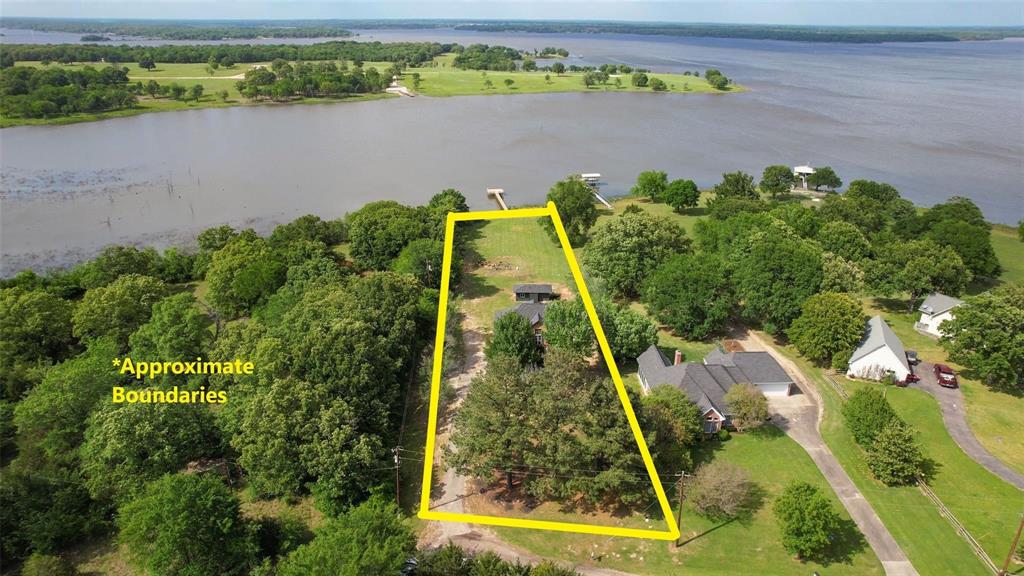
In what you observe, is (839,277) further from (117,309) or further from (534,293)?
(117,309)

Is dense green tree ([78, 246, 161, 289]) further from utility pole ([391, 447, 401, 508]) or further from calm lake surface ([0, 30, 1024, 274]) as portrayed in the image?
utility pole ([391, 447, 401, 508])

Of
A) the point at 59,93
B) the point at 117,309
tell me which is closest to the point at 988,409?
the point at 117,309

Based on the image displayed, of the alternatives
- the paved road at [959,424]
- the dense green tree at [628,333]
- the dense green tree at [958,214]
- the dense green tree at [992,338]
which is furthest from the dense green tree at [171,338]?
the dense green tree at [958,214]

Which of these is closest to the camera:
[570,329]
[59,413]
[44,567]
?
[44,567]

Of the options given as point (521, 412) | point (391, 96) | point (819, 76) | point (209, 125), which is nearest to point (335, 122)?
point (209, 125)

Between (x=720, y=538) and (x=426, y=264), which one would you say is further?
(x=426, y=264)

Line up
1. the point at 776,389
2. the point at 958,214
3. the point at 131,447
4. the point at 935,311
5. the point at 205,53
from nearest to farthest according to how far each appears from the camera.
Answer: the point at 131,447
the point at 776,389
the point at 935,311
the point at 958,214
the point at 205,53

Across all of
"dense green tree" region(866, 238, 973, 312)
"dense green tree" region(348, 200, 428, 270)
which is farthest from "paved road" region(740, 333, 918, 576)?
"dense green tree" region(348, 200, 428, 270)
